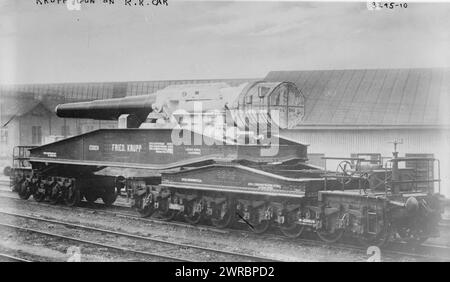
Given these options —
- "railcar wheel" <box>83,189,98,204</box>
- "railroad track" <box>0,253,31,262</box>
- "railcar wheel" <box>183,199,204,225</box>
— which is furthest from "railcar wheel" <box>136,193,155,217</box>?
"railroad track" <box>0,253,31,262</box>

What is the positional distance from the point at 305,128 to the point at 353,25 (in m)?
9.09

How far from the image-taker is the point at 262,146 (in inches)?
512

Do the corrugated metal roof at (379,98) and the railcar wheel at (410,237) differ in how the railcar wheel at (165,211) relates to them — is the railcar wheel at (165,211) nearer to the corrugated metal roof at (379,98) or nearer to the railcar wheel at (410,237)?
the railcar wheel at (410,237)

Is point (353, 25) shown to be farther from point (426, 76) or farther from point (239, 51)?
point (426, 76)

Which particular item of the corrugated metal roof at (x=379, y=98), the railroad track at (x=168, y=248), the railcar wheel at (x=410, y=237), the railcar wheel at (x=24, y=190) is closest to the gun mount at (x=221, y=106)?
the railroad track at (x=168, y=248)

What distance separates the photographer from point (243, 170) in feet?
40.2

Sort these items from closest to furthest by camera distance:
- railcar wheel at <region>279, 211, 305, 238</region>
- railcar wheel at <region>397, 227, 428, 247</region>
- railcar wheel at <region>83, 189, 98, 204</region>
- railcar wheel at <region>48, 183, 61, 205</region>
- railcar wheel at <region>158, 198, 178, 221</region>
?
railcar wheel at <region>397, 227, 428, 247</region> → railcar wheel at <region>279, 211, 305, 238</region> → railcar wheel at <region>158, 198, 178, 221</region> → railcar wheel at <region>48, 183, 61, 205</region> → railcar wheel at <region>83, 189, 98, 204</region>

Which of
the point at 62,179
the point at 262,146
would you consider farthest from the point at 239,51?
the point at 62,179

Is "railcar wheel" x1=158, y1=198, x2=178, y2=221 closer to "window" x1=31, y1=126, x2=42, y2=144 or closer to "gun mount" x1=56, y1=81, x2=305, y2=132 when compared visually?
"gun mount" x1=56, y1=81, x2=305, y2=132

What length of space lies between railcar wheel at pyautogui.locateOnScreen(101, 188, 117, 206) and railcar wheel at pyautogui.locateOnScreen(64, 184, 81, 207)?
113cm

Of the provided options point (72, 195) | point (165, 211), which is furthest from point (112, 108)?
point (72, 195)

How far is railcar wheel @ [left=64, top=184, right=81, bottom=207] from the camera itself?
16.9m

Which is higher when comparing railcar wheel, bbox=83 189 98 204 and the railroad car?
the railroad car

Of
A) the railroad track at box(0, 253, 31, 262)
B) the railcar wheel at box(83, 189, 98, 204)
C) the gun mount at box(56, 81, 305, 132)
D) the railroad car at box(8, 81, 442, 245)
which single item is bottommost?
the railroad track at box(0, 253, 31, 262)
